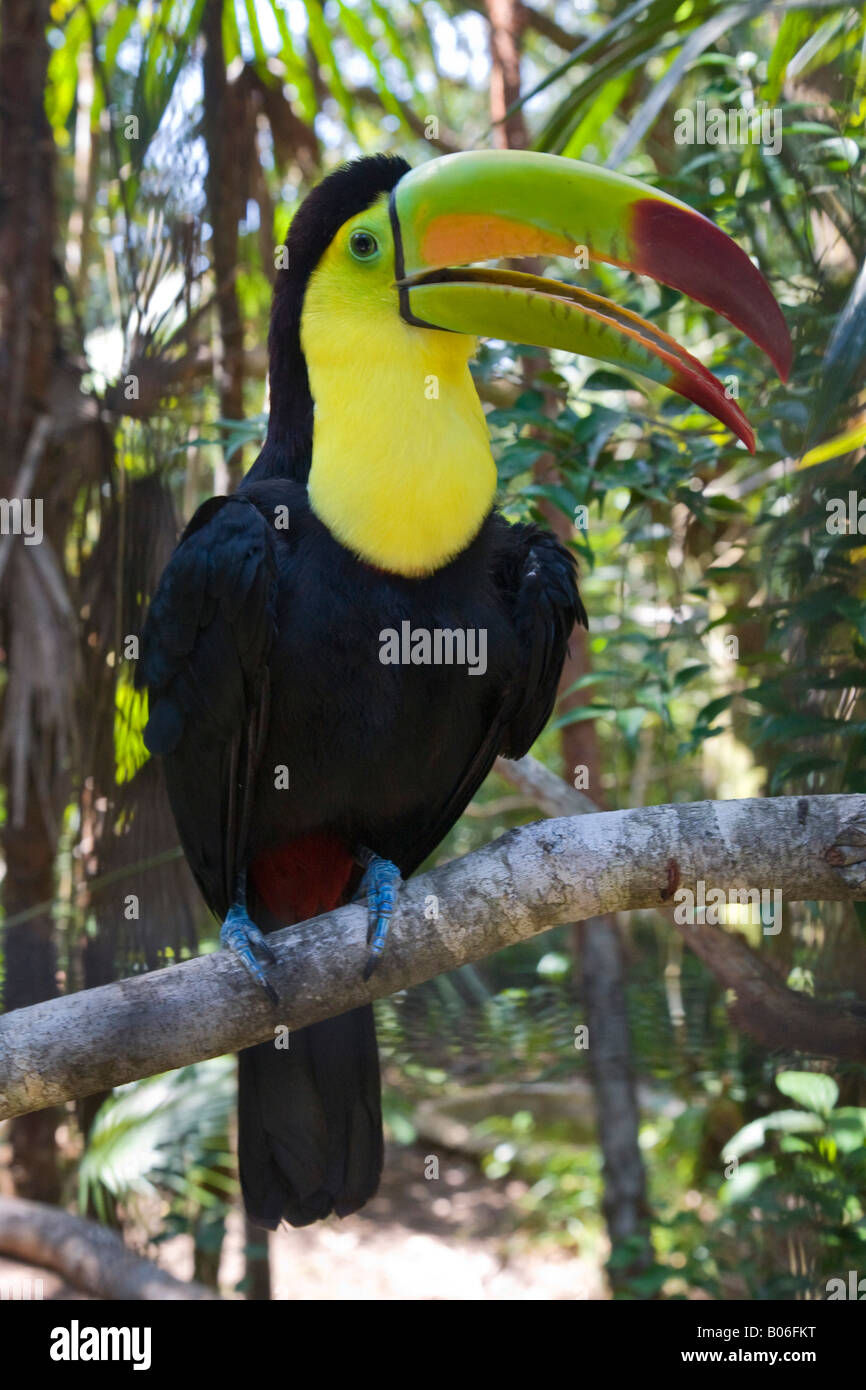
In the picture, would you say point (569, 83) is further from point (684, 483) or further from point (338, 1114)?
point (338, 1114)

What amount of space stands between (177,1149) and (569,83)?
6338 millimetres

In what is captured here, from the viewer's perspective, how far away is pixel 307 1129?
9.02 feet

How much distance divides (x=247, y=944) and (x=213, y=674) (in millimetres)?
587

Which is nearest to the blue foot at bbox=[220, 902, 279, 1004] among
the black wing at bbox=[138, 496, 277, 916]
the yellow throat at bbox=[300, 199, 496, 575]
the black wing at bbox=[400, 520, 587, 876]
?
the black wing at bbox=[138, 496, 277, 916]

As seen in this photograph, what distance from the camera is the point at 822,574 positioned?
102 inches

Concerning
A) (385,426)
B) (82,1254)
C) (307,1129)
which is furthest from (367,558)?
(82,1254)

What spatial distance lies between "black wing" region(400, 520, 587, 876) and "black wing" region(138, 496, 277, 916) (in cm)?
53

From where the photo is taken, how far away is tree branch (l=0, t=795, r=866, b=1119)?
2012 millimetres

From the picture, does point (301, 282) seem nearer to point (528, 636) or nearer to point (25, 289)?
point (528, 636)

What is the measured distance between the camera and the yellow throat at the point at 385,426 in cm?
255

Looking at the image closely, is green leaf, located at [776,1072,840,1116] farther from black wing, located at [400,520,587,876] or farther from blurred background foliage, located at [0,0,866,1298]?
black wing, located at [400,520,587,876]

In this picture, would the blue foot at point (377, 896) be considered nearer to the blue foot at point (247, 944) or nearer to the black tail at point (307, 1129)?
the blue foot at point (247, 944)

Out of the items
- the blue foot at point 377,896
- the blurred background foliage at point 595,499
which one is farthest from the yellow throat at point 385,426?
the blue foot at point 377,896

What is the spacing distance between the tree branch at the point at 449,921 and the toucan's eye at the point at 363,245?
1319 mm
